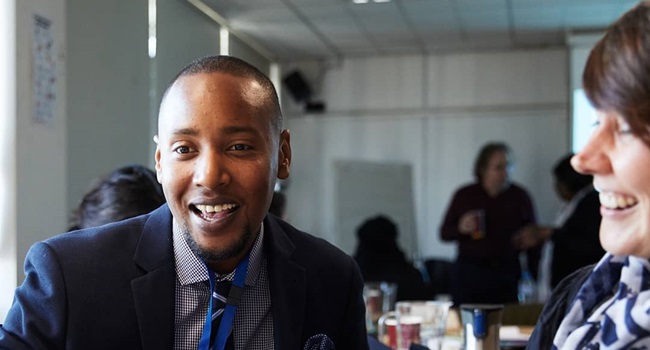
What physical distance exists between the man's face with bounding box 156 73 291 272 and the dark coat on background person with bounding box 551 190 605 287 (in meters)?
2.81

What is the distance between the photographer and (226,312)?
1.23 m

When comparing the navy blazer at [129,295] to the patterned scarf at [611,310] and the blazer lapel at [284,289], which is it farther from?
the patterned scarf at [611,310]

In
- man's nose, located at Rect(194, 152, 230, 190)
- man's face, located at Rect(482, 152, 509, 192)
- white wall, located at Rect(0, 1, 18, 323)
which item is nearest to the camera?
man's nose, located at Rect(194, 152, 230, 190)

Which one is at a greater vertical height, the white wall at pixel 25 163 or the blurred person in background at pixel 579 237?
the white wall at pixel 25 163

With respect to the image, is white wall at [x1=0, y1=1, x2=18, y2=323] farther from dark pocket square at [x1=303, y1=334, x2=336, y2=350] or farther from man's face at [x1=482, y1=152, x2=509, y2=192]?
man's face at [x1=482, y1=152, x2=509, y2=192]

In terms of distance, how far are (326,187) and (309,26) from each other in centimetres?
186

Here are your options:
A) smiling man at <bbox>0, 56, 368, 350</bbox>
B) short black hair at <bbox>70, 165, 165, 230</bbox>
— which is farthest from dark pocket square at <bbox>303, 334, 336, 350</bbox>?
short black hair at <bbox>70, 165, 165, 230</bbox>

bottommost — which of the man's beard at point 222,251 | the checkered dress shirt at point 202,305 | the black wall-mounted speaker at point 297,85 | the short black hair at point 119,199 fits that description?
the checkered dress shirt at point 202,305

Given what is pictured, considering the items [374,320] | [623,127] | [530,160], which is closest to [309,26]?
[530,160]

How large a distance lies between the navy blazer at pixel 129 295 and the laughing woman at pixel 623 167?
19.2 inches

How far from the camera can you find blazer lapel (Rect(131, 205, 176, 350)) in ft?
3.96

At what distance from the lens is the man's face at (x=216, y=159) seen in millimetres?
1175

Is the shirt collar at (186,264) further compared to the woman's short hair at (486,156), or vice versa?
the woman's short hair at (486,156)

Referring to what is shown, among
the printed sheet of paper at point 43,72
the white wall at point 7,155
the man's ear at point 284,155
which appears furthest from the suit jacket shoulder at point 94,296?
the printed sheet of paper at point 43,72
